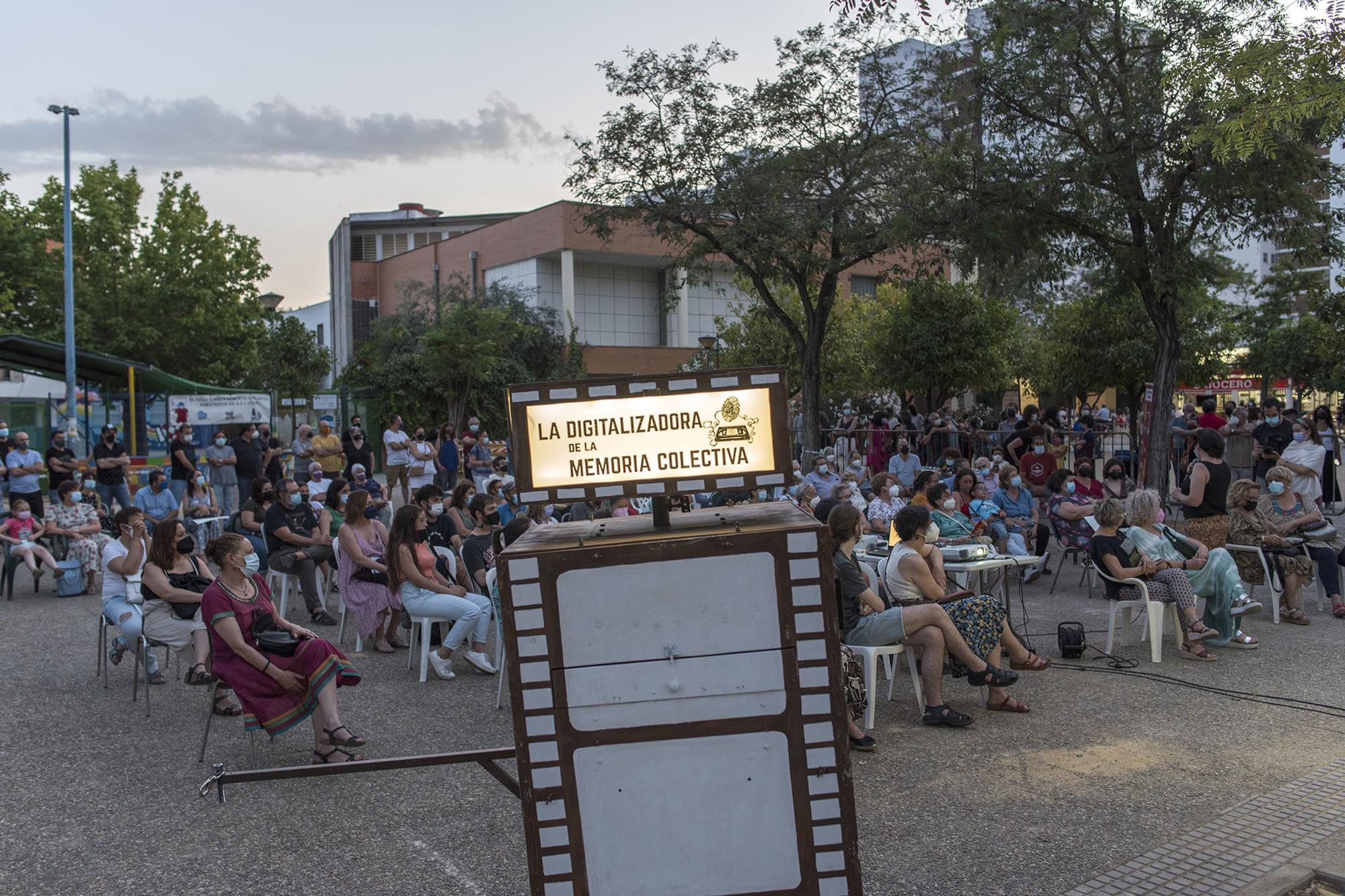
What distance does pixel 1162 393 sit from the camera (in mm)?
14852

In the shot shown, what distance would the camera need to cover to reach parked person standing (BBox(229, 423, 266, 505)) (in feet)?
50.9

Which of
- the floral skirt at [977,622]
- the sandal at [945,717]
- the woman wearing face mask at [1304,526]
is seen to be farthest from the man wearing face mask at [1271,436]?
the sandal at [945,717]

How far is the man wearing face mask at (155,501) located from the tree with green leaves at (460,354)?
18141mm

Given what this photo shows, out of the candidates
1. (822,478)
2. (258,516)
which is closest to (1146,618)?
(822,478)

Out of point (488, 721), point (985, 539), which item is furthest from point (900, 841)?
point (985, 539)

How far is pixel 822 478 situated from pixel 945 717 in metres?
7.36

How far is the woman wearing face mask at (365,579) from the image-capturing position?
8.45 meters

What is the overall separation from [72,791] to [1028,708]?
17.5ft

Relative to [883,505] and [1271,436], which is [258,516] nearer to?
[883,505]

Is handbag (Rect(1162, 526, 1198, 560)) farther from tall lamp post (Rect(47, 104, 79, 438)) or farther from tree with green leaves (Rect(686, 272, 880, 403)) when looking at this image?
tree with green leaves (Rect(686, 272, 880, 403))

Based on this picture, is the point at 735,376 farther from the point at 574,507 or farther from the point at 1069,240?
the point at 1069,240

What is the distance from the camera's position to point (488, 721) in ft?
21.9

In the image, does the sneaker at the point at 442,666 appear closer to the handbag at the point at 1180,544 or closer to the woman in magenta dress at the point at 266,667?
the woman in magenta dress at the point at 266,667

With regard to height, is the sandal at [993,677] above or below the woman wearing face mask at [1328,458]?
below
